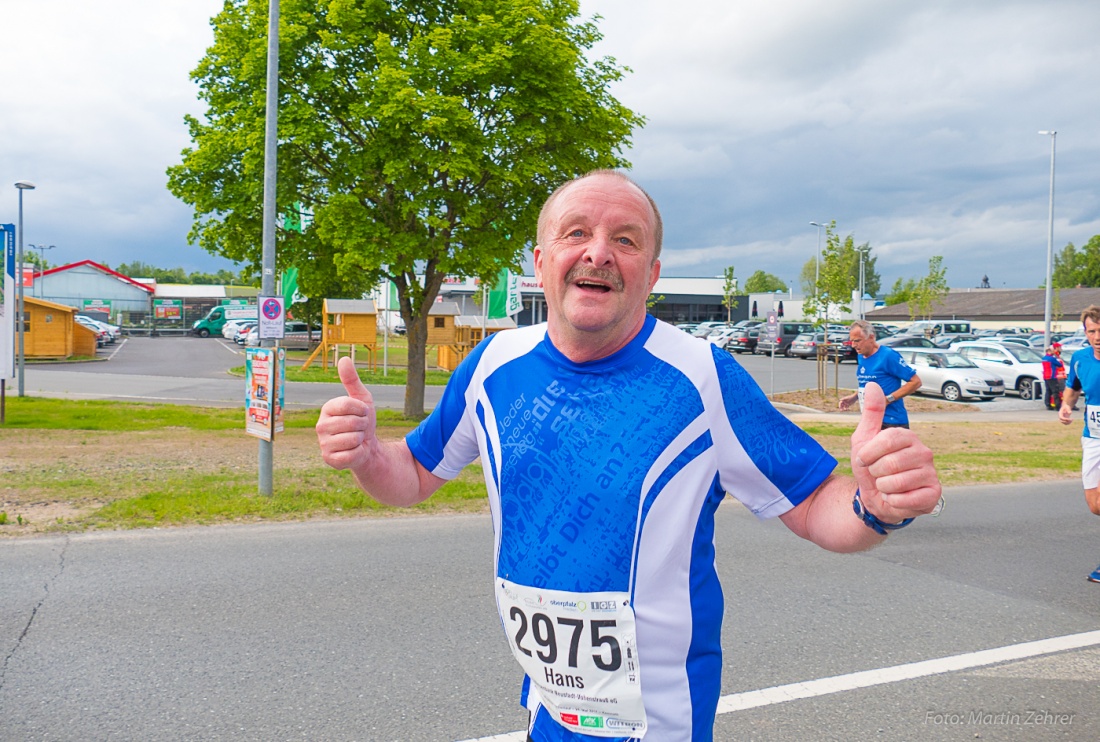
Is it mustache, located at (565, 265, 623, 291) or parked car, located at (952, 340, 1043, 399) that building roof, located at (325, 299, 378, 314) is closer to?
parked car, located at (952, 340, 1043, 399)

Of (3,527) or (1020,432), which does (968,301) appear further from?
(3,527)

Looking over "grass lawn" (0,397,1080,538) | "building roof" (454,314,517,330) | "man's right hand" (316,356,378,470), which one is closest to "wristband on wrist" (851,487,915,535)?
"man's right hand" (316,356,378,470)

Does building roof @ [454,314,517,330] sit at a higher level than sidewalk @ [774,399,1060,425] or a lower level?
higher

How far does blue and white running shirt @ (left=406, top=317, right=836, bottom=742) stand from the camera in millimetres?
1932

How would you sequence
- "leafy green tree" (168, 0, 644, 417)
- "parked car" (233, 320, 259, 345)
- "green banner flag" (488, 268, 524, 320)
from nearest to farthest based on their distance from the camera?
"leafy green tree" (168, 0, 644, 417)
"green banner flag" (488, 268, 524, 320)
"parked car" (233, 320, 259, 345)

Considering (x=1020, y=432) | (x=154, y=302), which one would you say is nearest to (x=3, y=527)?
(x=1020, y=432)

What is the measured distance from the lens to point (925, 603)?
5.73 m

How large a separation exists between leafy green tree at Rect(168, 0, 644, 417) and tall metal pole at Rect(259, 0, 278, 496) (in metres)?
3.03

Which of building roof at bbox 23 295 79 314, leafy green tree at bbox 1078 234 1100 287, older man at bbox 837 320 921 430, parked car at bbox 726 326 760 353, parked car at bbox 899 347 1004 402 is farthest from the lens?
Result: leafy green tree at bbox 1078 234 1100 287

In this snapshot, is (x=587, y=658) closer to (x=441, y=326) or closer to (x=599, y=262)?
(x=599, y=262)

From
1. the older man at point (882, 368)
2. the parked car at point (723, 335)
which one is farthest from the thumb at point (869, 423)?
the parked car at point (723, 335)

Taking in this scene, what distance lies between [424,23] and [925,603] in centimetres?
1306

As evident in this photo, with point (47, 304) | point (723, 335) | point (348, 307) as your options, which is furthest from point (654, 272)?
point (723, 335)

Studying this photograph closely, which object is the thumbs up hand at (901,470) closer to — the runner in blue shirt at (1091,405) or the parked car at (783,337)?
the runner in blue shirt at (1091,405)
